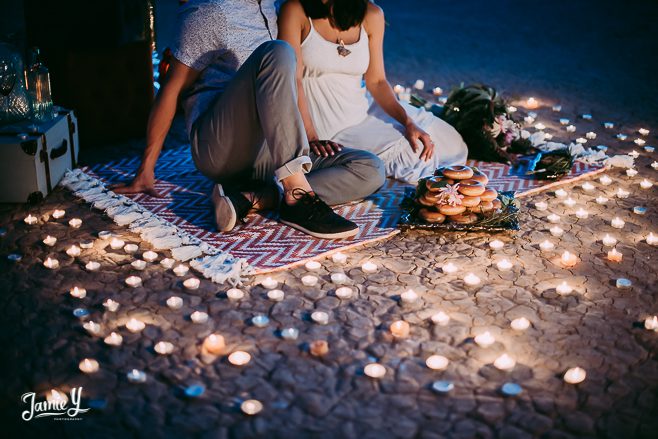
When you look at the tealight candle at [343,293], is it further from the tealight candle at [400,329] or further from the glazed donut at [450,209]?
the glazed donut at [450,209]

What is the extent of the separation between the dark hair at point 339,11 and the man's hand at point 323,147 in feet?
1.74

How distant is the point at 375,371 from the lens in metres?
1.85

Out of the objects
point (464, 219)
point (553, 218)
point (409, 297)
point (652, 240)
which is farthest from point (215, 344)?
point (652, 240)

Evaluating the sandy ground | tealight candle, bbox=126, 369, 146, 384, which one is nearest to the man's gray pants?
the sandy ground

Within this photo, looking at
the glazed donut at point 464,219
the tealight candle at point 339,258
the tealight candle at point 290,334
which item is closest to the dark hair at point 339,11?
the glazed donut at point 464,219

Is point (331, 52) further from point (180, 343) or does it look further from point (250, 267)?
point (180, 343)

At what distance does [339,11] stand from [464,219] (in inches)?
40.9

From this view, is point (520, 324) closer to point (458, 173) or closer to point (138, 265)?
point (458, 173)

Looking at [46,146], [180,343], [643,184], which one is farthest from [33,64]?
[643,184]

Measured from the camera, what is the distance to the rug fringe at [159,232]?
7.90 ft

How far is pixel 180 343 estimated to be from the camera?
2006 millimetres

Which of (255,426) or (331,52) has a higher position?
(331,52)

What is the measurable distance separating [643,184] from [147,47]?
267cm

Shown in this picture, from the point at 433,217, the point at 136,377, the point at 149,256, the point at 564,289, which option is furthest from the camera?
the point at 433,217
